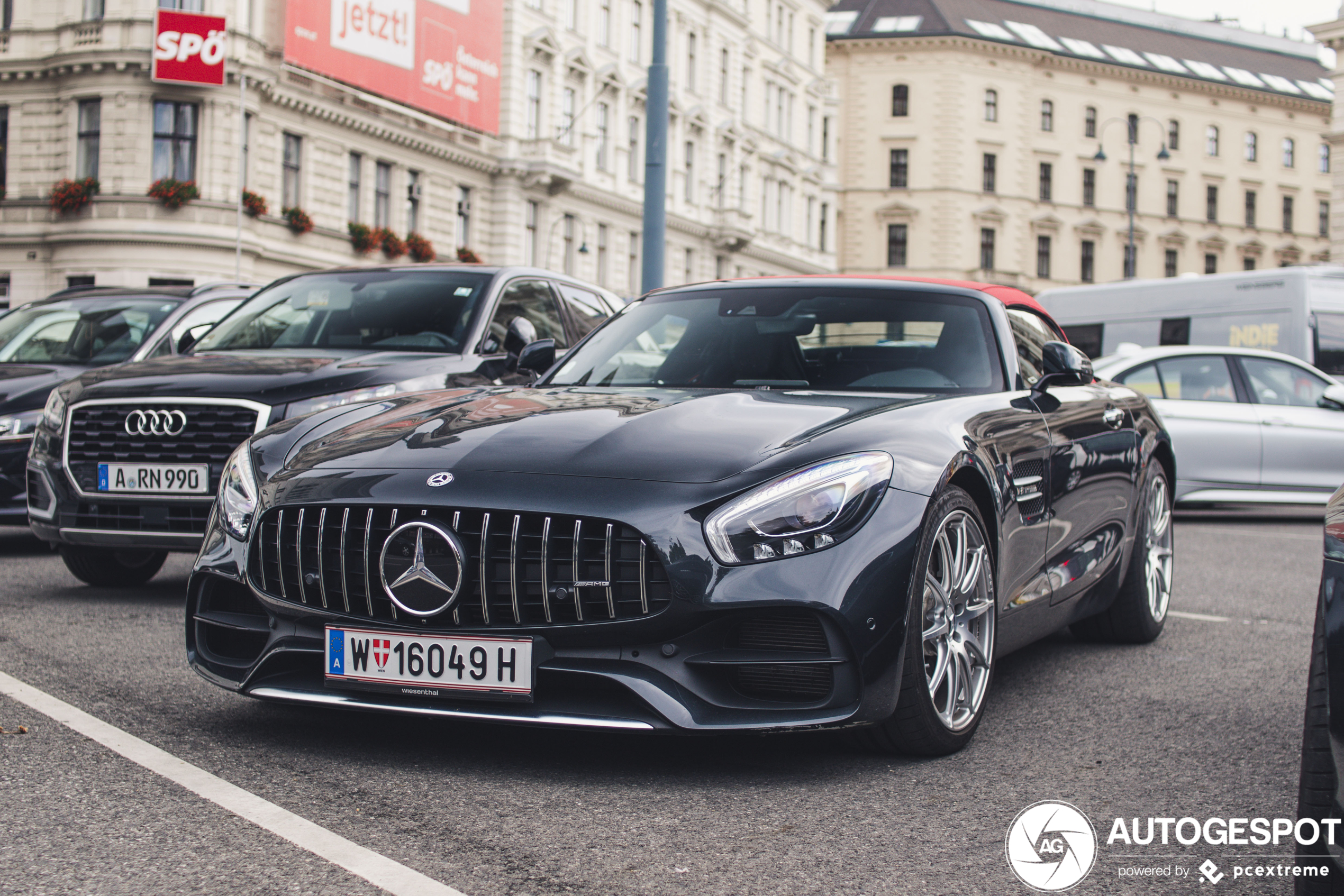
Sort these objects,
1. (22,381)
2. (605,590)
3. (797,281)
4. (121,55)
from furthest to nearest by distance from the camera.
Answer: (121,55) < (22,381) < (797,281) < (605,590)

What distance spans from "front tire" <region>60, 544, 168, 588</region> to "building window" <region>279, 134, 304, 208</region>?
101 ft

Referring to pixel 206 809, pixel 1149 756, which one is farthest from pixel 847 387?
pixel 206 809

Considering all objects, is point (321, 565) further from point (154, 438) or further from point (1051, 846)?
point (154, 438)

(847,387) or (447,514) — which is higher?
(847,387)

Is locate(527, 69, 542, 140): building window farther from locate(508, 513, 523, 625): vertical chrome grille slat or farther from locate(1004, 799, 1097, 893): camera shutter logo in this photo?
locate(1004, 799, 1097, 893): camera shutter logo

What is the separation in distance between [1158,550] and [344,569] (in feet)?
12.2

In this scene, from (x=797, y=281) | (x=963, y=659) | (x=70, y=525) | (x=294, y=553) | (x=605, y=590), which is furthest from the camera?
(x=70, y=525)

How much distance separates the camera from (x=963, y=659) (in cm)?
378

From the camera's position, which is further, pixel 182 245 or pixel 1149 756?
pixel 182 245

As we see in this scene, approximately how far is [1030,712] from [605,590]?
5.51 ft

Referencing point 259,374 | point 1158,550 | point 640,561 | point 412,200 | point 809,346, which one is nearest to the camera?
point 640,561

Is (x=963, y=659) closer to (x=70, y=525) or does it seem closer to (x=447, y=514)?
(x=447, y=514)

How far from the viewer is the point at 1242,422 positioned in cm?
1212

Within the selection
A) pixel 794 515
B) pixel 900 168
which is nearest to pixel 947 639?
pixel 794 515
